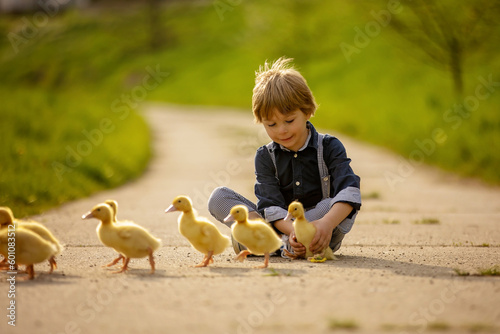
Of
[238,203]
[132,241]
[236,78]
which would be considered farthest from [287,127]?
[236,78]

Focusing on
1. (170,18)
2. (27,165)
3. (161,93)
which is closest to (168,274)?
(27,165)

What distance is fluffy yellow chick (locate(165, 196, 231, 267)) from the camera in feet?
15.8

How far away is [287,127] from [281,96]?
0.84ft

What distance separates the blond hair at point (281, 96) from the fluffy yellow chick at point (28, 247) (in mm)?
1999

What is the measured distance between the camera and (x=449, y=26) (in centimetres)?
1551

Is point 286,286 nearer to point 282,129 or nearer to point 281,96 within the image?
point 282,129

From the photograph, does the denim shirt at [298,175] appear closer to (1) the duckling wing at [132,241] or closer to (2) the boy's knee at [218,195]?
(2) the boy's knee at [218,195]

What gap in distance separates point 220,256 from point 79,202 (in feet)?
14.0

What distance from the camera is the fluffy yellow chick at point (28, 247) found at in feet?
13.9

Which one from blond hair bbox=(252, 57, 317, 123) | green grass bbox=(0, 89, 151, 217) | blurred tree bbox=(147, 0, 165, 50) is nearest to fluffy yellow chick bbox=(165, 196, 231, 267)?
blond hair bbox=(252, 57, 317, 123)

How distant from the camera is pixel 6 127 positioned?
524 inches

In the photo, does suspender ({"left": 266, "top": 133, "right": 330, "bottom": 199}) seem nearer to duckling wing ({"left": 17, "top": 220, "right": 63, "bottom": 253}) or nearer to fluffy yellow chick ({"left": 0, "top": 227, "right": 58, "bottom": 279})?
duckling wing ({"left": 17, "top": 220, "right": 63, "bottom": 253})

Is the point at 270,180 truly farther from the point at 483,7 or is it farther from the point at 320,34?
the point at 320,34

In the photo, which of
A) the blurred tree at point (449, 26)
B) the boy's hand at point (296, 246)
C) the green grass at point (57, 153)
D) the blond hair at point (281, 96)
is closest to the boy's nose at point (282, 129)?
the blond hair at point (281, 96)
